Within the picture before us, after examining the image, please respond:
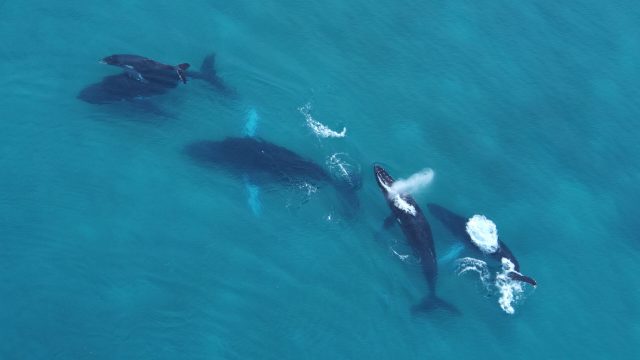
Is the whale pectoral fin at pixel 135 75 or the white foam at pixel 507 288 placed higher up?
the white foam at pixel 507 288

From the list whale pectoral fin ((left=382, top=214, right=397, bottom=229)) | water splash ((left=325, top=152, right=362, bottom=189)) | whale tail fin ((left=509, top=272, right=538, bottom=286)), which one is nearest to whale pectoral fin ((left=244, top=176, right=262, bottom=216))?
water splash ((left=325, top=152, right=362, bottom=189))

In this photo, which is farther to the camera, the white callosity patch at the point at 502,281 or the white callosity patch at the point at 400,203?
the white callosity patch at the point at 400,203

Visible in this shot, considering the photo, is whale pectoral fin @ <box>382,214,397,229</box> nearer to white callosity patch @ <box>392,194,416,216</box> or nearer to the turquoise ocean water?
the turquoise ocean water

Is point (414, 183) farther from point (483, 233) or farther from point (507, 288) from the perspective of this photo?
point (507, 288)

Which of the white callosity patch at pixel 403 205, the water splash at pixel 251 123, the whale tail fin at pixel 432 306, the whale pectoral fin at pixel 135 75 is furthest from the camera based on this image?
the water splash at pixel 251 123

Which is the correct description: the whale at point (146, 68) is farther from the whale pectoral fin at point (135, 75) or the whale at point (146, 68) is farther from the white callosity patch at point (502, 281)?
the white callosity patch at point (502, 281)

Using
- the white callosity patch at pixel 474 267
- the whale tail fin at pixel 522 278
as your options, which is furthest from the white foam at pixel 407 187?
the whale tail fin at pixel 522 278

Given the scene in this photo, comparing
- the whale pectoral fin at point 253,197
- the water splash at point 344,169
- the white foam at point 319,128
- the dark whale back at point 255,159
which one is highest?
the white foam at point 319,128
